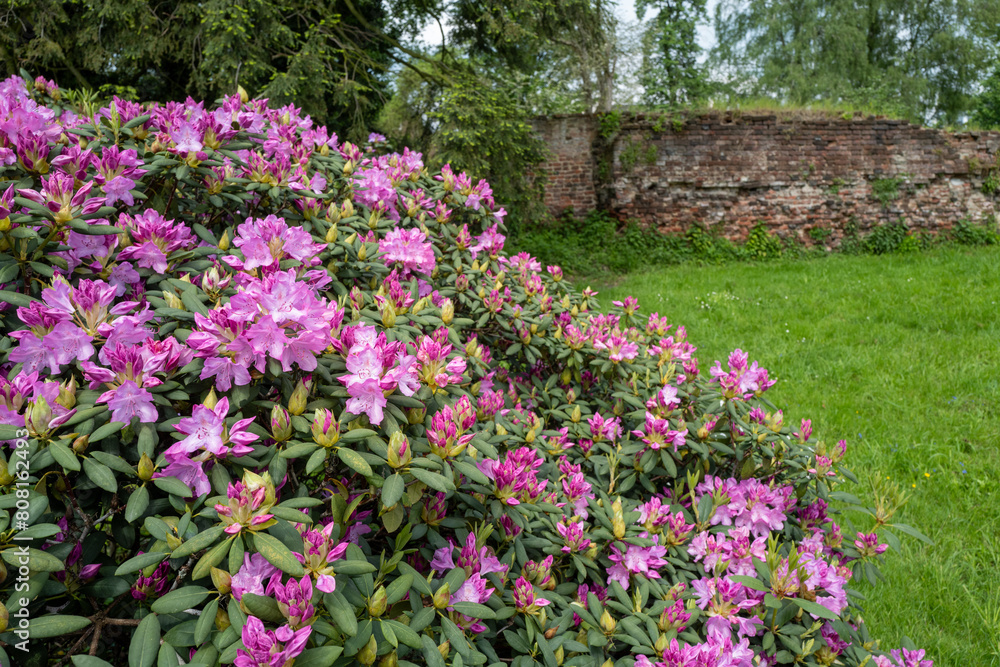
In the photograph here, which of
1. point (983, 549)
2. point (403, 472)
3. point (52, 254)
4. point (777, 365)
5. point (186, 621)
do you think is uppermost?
point (52, 254)

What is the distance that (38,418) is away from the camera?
29.9 inches

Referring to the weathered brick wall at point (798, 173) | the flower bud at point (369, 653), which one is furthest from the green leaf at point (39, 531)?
the weathered brick wall at point (798, 173)

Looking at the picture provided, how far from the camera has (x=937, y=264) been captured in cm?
715

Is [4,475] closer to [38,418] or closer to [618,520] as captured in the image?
[38,418]

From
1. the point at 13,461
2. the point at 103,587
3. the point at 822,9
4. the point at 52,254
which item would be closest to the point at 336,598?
the point at 103,587

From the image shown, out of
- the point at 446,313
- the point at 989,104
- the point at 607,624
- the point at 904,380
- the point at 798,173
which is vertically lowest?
the point at 904,380

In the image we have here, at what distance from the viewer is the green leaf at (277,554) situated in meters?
0.68

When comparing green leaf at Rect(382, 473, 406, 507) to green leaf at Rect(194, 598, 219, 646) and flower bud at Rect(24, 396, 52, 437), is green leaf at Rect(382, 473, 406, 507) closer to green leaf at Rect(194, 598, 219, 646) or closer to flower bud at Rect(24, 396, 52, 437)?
green leaf at Rect(194, 598, 219, 646)

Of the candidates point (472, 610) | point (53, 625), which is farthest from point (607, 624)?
point (53, 625)

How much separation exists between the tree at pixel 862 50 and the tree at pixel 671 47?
2165 millimetres

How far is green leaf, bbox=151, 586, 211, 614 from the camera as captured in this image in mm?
702

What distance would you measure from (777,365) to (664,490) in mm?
3431

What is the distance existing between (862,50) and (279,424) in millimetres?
20652

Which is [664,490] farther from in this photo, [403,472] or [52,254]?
[52,254]
